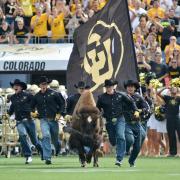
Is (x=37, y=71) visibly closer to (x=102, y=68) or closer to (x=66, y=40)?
(x=66, y=40)

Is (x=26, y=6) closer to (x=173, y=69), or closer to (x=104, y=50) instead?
(x=173, y=69)

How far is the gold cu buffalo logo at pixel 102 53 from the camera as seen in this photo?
31391 millimetres

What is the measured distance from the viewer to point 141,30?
3800 cm

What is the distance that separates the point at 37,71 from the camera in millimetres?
37094

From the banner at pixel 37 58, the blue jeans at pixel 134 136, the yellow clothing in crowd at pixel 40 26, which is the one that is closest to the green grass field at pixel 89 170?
the blue jeans at pixel 134 136

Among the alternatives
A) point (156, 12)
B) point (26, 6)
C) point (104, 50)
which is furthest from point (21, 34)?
point (104, 50)

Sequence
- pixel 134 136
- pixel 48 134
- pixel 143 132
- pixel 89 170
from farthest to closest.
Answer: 1. pixel 143 132
2. pixel 48 134
3. pixel 134 136
4. pixel 89 170

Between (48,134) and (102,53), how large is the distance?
402 cm

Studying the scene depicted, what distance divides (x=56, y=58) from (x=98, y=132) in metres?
10.3

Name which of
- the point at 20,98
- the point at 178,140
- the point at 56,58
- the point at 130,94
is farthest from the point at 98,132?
the point at 56,58

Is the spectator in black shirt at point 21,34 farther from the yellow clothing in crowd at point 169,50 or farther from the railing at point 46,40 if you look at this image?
the yellow clothing in crowd at point 169,50

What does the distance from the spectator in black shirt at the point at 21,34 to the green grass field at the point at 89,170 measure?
7346mm

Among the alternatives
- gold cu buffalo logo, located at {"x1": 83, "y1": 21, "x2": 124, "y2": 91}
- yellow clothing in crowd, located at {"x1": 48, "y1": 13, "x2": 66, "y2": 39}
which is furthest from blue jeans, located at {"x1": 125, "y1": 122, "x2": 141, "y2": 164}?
yellow clothing in crowd, located at {"x1": 48, "y1": 13, "x2": 66, "y2": 39}

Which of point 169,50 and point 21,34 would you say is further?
point 21,34
